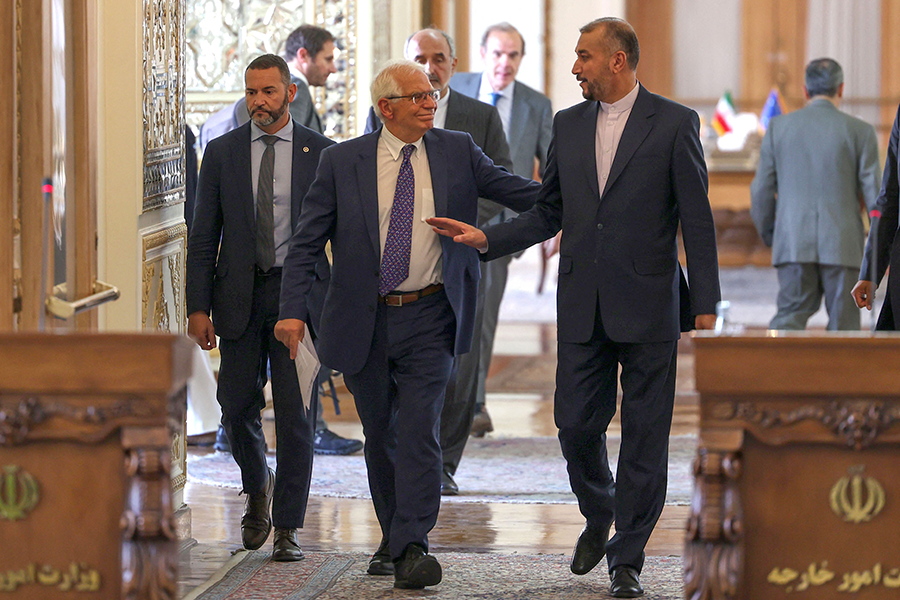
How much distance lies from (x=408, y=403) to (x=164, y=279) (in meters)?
1.15

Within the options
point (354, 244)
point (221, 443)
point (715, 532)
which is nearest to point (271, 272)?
point (354, 244)

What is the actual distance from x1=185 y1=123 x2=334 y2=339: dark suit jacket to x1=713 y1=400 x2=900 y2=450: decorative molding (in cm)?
187

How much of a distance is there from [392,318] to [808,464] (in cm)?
149

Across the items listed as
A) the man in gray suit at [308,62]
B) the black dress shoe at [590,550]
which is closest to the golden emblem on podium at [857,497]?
the black dress shoe at [590,550]

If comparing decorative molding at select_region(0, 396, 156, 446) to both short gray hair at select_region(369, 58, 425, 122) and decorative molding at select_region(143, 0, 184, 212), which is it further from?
decorative molding at select_region(143, 0, 184, 212)

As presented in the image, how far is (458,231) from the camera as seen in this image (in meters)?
3.90

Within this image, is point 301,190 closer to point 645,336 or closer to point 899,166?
point 645,336

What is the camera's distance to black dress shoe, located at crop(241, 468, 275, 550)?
4.41 metres

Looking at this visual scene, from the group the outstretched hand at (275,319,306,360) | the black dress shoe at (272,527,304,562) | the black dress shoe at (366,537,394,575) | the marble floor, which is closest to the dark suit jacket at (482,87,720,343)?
the outstretched hand at (275,319,306,360)

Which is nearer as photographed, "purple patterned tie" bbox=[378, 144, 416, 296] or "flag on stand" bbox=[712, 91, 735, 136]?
"purple patterned tie" bbox=[378, 144, 416, 296]

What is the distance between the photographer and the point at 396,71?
13.0ft

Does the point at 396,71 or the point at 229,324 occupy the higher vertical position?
the point at 396,71

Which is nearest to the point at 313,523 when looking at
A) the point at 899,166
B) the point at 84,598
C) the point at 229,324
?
the point at 229,324

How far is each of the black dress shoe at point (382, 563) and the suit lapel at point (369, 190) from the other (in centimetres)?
91
